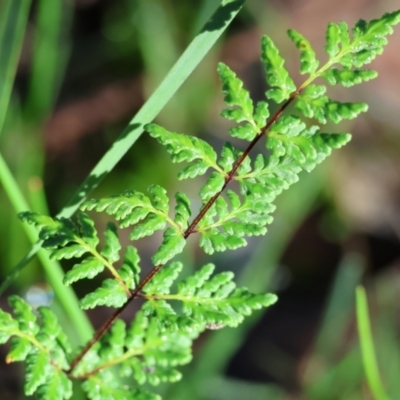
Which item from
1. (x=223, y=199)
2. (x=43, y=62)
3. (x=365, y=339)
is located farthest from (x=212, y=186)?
(x=43, y=62)

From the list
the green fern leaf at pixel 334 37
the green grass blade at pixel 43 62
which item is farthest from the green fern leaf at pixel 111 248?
the green grass blade at pixel 43 62

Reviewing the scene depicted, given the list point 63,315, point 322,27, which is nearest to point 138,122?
point 63,315

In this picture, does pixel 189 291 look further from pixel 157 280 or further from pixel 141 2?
pixel 141 2

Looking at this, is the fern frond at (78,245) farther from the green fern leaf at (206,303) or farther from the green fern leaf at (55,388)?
the green fern leaf at (55,388)

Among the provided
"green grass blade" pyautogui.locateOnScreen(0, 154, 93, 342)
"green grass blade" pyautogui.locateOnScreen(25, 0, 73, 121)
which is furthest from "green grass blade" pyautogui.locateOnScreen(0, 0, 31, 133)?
"green grass blade" pyautogui.locateOnScreen(25, 0, 73, 121)

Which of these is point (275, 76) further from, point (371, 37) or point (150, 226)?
point (150, 226)

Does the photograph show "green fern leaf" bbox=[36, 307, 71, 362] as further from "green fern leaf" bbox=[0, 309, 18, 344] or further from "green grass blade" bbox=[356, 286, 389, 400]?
"green grass blade" bbox=[356, 286, 389, 400]

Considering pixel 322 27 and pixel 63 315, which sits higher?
pixel 322 27
